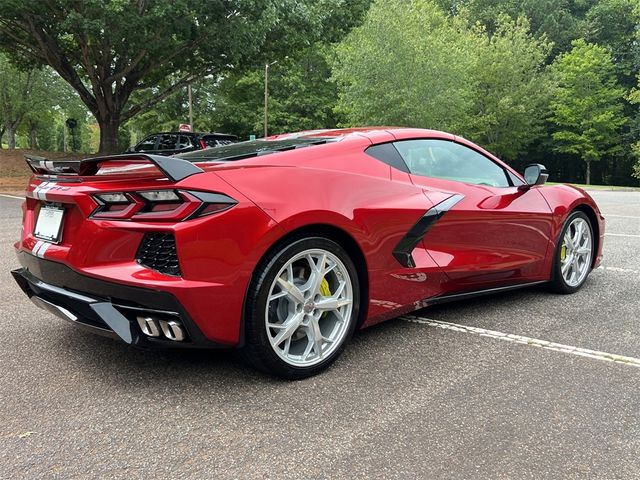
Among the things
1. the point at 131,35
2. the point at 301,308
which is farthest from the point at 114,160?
the point at 131,35

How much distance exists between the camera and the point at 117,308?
2518 millimetres

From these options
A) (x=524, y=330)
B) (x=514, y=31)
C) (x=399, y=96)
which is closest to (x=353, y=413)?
(x=524, y=330)

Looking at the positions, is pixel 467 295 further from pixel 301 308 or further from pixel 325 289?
pixel 301 308

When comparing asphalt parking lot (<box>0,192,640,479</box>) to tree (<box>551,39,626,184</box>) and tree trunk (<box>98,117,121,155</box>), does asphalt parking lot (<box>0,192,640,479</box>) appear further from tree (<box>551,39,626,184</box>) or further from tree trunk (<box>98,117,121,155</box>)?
tree (<box>551,39,626,184</box>)

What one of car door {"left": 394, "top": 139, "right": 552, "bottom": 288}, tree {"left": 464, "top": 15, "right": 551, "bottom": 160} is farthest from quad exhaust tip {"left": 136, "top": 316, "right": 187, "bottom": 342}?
tree {"left": 464, "top": 15, "right": 551, "bottom": 160}

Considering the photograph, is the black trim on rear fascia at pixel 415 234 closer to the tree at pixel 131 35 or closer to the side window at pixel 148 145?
the tree at pixel 131 35

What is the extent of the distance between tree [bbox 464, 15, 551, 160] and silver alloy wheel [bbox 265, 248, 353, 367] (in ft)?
114

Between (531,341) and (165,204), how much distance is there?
2334 millimetres

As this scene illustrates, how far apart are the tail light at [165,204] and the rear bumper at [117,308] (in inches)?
12.9

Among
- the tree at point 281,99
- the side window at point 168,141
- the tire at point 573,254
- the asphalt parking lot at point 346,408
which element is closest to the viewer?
the asphalt parking lot at point 346,408

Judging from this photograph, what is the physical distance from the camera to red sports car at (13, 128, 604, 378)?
2.49 meters

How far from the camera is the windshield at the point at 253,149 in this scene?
122 inches

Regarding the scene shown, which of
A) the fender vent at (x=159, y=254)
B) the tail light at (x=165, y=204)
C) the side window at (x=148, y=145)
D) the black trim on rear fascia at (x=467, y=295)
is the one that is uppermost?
the side window at (x=148, y=145)

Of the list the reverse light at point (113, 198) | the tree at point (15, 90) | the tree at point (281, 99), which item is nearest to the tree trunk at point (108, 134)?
the tree at point (281, 99)
